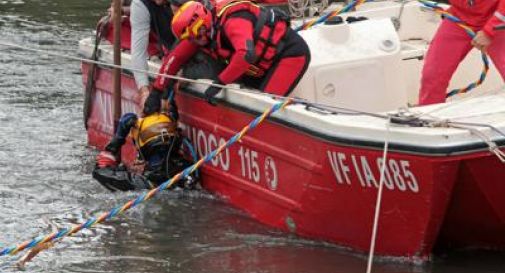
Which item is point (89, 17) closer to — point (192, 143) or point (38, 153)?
point (38, 153)

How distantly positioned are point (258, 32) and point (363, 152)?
1.56 metres

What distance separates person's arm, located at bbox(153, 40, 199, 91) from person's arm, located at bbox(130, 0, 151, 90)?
0.40 m

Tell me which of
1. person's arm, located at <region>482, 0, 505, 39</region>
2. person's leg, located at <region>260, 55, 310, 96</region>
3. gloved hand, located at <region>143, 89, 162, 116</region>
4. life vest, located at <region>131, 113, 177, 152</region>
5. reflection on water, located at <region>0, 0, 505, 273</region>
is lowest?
reflection on water, located at <region>0, 0, 505, 273</region>

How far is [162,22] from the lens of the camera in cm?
895

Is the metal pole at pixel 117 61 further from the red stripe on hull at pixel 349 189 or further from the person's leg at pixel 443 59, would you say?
the person's leg at pixel 443 59

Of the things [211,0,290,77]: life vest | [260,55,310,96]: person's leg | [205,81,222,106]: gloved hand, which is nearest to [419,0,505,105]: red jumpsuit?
[260,55,310,96]: person's leg

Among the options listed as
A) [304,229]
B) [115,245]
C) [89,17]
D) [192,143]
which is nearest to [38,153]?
[192,143]

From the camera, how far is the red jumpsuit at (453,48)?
7438mm

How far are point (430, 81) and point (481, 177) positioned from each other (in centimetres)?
139

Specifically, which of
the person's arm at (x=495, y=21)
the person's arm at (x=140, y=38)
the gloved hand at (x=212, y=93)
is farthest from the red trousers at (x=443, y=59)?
the person's arm at (x=140, y=38)

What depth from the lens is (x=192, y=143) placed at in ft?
27.7

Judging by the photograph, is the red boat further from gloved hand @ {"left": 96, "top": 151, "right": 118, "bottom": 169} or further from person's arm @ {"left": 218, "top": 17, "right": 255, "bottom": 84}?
gloved hand @ {"left": 96, "top": 151, "right": 118, "bottom": 169}

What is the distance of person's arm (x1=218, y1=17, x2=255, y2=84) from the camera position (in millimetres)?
7586

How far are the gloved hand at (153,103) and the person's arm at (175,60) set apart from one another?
45 mm
